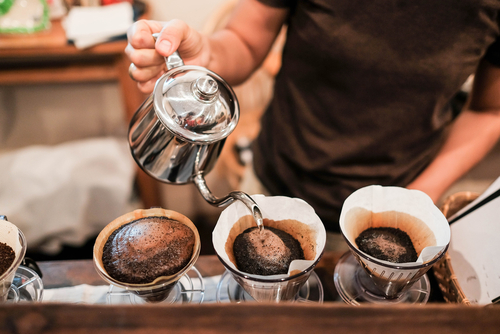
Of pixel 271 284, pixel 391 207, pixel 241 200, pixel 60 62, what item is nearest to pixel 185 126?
pixel 241 200

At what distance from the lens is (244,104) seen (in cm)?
213

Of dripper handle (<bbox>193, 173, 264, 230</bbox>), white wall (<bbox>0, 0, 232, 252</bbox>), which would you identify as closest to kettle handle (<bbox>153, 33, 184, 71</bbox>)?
dripper handle (<bbox>193, 173, 264, 230</bbox>)

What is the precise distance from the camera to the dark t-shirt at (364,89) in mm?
798

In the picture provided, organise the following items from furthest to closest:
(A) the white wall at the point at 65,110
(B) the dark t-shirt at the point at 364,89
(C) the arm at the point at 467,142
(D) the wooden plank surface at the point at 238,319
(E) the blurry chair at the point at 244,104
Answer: (A) the white wall at the point at 65,110 < (E) the blurry chair at the point at 244,104 < (C) the arm at the point at 467,142 < (B) the dark t-shirt at the point at 364,89 < (D) the wooden plank surface at the point at 238,319

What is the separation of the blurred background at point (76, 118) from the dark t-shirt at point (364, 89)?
0.77m

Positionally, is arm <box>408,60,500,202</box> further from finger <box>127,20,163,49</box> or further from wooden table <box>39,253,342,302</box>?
finger <box>127,20,163,49</box>

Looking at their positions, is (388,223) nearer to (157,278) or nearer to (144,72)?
(157,278)

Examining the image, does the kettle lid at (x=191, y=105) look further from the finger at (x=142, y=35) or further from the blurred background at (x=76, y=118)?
the blurred background at (x=76, y=118)

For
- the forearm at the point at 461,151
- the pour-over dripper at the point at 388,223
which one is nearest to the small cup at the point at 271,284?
the pour-over dripper at the point at 388,223

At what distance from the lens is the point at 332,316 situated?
1.10 ft

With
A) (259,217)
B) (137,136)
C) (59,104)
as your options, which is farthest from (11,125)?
(259,217)

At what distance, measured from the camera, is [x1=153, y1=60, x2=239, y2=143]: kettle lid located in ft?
1.79

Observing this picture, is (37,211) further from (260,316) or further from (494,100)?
(494,100)

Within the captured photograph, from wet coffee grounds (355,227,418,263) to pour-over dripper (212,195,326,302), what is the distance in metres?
0.09
